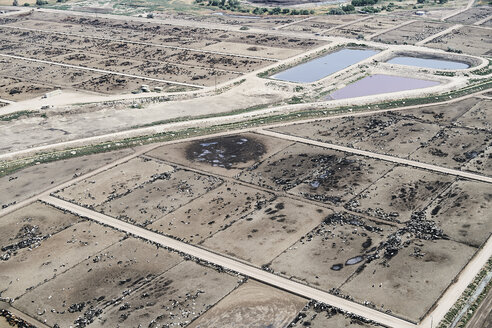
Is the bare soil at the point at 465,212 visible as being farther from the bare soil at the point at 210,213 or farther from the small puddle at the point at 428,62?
the small puddle at the point at 428,62

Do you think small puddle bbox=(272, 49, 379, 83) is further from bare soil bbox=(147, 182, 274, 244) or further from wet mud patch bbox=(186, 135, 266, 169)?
bare soil bbox=(147, 182, 274, 244)

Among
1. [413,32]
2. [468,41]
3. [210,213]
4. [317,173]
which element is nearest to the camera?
[210,213]

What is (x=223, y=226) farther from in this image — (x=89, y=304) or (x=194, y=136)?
(x=194, y=136)

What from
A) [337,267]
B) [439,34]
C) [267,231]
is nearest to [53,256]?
[267,231]

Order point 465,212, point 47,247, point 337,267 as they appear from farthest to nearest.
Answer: point 465,212
point 47,247
point 337,267

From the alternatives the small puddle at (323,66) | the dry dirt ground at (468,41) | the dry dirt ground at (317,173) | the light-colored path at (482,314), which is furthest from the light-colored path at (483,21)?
the light-colored path at (482,314)

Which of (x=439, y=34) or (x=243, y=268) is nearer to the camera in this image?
(x=243, y=268)

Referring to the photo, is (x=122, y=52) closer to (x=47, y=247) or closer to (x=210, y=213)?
(x=210, y=213)

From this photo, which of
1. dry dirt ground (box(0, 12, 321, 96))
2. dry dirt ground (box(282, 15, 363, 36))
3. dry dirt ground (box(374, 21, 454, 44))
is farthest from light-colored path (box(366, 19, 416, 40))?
dry dirt ground (box(0, 12, 321, 96))
